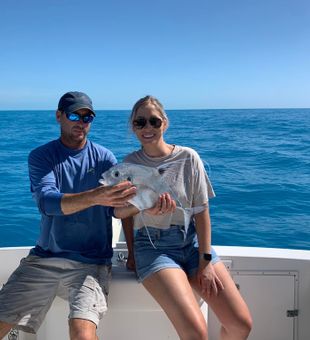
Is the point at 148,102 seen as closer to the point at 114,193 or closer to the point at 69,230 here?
the point at 114,193

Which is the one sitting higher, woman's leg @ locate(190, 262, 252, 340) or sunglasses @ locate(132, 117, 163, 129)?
sunglasses @ locate(132, 117, 163, 129)

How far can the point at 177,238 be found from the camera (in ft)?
7.23

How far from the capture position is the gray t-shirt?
2201 millimetres

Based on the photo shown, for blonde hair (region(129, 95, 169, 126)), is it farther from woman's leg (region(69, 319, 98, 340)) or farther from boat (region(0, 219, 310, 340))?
woman's leg (region(69, 319, 98, 340))

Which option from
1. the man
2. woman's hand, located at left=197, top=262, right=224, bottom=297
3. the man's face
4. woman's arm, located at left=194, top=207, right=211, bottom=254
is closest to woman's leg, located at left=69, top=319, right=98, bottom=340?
the man

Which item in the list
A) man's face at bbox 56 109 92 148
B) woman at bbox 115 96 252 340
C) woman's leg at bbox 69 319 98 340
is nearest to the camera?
woman's leg at bbox 69 319 98 340

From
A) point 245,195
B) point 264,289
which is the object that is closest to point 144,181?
point 264,289

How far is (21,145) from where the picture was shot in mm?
17344

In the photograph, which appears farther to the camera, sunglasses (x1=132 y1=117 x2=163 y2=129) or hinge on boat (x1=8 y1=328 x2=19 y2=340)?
hinge on boat (x1=8 y1=328 x2=19 y2=340)

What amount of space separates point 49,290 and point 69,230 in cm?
33

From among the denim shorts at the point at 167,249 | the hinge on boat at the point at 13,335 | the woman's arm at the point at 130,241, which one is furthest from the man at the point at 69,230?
the hinge on boat at the point at 13,335

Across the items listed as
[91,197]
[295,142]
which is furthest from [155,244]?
[295,142]

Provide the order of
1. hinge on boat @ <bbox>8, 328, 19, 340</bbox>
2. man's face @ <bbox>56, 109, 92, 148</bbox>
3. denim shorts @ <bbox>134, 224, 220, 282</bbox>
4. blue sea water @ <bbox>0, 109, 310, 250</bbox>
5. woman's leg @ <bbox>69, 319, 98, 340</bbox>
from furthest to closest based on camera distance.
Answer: blue sea water @ <bbox>0, 109, 310, 250</bbox>, hinge on boat @ <bbox>8, 328, 19, 340</bbox>, man's face @ <bbox>56, 109, 92, 148</bbox>, denim shorts @ <bbox>134, 224, 220, 282</bbox>, woman's leg @ <bbox>69, 319, 98, 340</bbox>

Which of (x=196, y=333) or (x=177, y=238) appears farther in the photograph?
(x=177, y=238)
